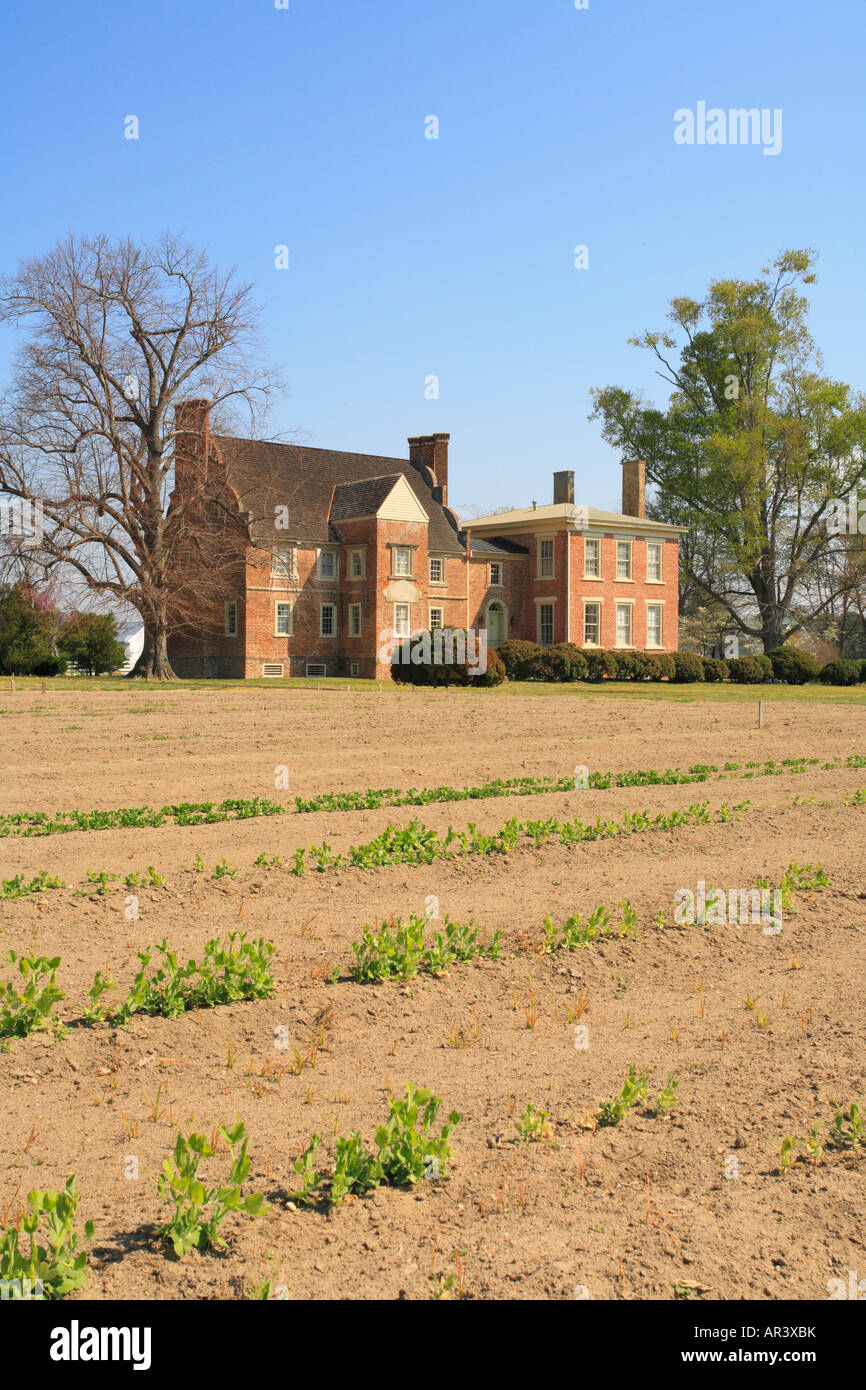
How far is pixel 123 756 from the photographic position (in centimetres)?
1572

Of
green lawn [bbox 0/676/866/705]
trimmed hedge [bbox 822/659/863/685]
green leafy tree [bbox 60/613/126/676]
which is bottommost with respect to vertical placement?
green lawn [bbox 0/676/866/705]

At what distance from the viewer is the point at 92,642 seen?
131 ft

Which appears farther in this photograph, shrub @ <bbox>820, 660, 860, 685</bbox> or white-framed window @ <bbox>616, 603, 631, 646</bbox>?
white-framed window @ <bbox>616, 603, 631, 646</bbox>

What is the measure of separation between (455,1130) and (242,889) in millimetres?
3708

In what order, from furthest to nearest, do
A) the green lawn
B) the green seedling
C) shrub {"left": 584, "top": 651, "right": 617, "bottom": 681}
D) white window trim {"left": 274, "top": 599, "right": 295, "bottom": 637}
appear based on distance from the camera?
white window trim {"left": 274, "top": 599, "right": 295, "bottom": 637}, shrub {"left": 584, "top": 651, "right": 617, "bottom": 681}, the green lawn, the green seedling

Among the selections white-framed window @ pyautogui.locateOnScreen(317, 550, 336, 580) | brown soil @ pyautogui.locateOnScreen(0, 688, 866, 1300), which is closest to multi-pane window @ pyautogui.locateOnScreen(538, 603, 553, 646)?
white-framed window @ pyautogui.locateOnScreen(317, 550, 336, 580)

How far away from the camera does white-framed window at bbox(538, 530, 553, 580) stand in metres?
53.2

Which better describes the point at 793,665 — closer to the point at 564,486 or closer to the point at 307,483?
the point at 564,486

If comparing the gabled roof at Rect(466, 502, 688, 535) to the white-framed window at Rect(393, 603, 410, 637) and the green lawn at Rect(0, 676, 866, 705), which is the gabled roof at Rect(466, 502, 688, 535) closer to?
the white-framed window at Rect(393, 603, 410, 637)

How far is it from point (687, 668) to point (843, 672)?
20.3ft

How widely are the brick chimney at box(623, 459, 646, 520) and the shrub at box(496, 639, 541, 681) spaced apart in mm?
20661

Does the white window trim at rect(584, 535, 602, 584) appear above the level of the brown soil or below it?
above

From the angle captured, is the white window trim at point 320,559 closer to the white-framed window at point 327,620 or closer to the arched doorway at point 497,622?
the white-framed window at point 327,620
